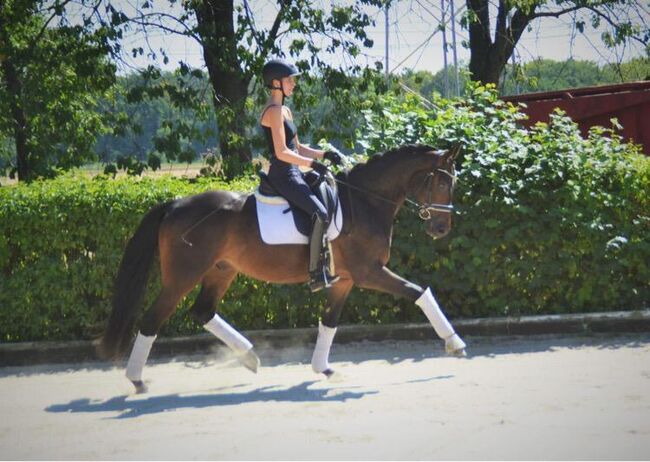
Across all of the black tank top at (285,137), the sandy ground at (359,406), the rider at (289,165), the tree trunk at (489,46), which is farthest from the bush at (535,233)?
the tree trunk at (489,46)

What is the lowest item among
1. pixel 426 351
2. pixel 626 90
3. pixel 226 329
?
pixel 426 351

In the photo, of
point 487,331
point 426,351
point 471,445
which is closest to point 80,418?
point 471,445

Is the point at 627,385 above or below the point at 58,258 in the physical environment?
below

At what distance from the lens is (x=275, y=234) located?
842 centimetres

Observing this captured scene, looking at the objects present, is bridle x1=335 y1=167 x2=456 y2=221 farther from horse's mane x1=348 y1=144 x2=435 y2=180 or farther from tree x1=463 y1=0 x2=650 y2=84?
tree x1=463 y1=0 x2=650 y2=84

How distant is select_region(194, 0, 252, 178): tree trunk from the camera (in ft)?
45.6

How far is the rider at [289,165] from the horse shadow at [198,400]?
950mm

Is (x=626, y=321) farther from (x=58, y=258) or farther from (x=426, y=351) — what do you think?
(x=58, y=258)

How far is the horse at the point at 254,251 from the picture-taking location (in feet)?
27.6

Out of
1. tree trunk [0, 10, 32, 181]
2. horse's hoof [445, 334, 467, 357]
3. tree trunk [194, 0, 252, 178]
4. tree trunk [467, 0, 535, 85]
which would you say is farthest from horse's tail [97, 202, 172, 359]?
tree trunk [467, 0, 535, 85]

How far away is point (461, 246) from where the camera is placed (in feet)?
34.9

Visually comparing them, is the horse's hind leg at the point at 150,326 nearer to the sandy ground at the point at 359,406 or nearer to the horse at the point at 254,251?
the horse at the point at 254,251

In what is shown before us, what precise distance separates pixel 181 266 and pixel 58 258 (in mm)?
2579

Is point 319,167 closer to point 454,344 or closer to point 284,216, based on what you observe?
point 284,216
